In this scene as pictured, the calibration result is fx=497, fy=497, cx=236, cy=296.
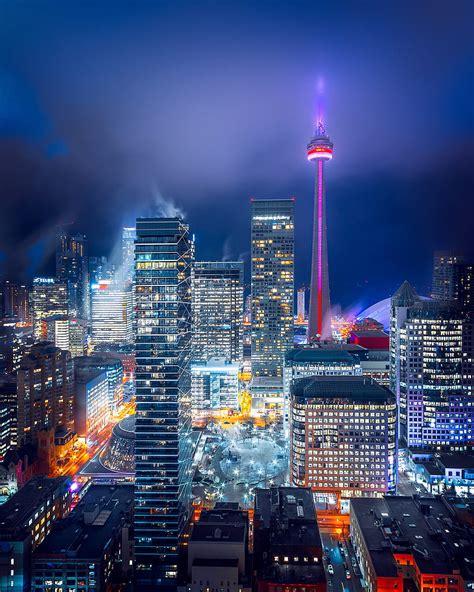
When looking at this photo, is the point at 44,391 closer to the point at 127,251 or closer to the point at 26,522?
the point at 26,522

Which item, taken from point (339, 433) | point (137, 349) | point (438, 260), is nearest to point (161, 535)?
point (137, 349)

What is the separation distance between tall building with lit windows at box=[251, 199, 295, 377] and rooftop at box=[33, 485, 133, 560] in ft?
149

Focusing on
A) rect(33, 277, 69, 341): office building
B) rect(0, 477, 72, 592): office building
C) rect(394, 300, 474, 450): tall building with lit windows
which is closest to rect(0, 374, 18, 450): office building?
rect(0, 477, 72, 592): office building

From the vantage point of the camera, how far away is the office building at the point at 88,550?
2972cm

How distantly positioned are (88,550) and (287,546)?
12205mm

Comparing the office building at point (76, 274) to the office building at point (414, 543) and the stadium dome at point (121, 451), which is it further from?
the office building at point (414, 543)

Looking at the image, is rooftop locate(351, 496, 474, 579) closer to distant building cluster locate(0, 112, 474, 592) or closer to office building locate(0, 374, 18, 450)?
distant building cluster locate(0, 112, 474, 592)

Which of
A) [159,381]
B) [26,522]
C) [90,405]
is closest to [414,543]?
[159,381]

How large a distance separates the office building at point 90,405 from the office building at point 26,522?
19.4 m

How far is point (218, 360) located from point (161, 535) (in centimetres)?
4186

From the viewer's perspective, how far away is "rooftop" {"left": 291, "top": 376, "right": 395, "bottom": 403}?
43.8m

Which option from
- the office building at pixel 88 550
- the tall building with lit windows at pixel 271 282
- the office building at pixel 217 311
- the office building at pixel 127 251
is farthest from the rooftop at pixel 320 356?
the office building at pixel 127 251

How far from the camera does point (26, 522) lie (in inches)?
1261

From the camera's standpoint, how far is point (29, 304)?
10044 cm
